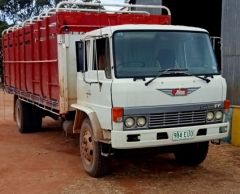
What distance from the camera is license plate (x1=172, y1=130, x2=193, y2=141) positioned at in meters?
6.73

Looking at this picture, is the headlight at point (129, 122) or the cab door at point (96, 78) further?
the cab door at point (96, 78)

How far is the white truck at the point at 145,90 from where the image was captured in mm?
6559

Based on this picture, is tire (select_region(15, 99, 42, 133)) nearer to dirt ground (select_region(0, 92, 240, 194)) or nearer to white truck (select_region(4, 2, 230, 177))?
dirt ground (select_region(0, 92, 240, 194))

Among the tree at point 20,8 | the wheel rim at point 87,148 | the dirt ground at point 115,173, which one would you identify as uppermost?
the tree at point 20,8

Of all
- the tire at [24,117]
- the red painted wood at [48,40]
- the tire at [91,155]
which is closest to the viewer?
the tire at [91,155]

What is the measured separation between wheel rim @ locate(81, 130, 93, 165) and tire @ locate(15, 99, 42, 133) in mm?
4603

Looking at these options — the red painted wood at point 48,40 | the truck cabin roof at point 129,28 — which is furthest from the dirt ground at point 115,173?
the truck cabin roof at point 129,28

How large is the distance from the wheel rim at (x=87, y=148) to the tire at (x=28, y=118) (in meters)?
4.60

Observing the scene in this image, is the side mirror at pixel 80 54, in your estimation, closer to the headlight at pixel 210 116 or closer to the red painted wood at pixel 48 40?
the red painted wood at pixel 48 40

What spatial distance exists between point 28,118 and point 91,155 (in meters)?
5.04

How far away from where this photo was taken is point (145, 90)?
258 inches

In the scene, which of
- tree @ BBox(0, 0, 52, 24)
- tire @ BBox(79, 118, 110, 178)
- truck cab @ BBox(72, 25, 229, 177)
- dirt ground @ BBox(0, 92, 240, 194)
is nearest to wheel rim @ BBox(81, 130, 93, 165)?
tire @ BBox(79, 118, 110, 178)

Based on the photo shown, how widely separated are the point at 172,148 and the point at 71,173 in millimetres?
1751

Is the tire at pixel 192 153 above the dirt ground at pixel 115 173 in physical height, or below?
→ above
